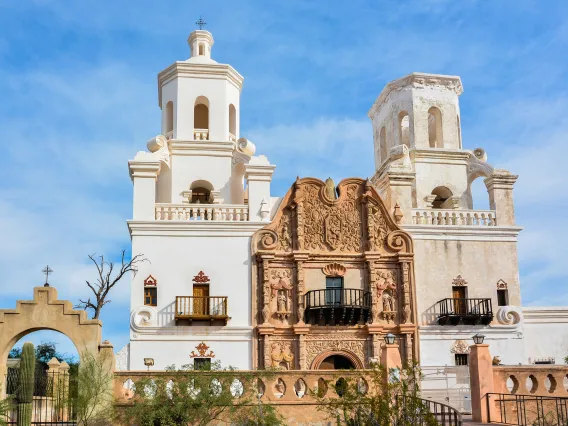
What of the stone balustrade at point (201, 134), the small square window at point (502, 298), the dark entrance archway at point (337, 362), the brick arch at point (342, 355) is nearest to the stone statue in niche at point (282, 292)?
the brick arch at point (342, 355)

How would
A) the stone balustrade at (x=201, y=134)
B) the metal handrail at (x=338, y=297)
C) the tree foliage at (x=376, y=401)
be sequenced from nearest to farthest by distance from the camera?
1. the tree foliage at (x=376, y=401)
2. the metal handrail at (x=338, y=297)
3. the stone balustrade at (x=201, y=134)

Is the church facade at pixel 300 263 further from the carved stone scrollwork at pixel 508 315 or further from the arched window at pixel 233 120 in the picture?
the arched window at pixel 233 120

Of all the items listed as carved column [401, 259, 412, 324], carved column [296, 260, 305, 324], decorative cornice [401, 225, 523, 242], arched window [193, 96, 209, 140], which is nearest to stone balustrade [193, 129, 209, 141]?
arched window [193, 96, 209, 140]

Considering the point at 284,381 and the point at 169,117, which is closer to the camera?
the point at 284,381

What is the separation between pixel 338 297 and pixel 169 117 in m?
11.0

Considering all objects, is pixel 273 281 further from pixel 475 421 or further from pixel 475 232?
pixel 475 421

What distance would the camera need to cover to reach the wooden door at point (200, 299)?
2947cm

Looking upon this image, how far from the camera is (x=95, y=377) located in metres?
19.1

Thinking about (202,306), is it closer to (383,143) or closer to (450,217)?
(450,217)

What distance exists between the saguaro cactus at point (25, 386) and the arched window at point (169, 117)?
16.9 metres

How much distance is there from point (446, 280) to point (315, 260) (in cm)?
520

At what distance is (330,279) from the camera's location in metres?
31.0

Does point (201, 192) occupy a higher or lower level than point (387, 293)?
higher

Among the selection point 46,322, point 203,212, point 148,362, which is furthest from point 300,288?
point 46,322
